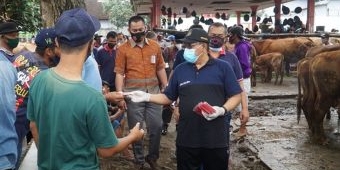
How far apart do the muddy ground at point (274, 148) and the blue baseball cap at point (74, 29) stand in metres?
3.82

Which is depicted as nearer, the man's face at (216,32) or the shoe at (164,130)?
the man's face at (216,32)

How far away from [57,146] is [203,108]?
1657 millimetres

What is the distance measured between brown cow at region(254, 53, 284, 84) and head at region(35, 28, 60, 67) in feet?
41.4

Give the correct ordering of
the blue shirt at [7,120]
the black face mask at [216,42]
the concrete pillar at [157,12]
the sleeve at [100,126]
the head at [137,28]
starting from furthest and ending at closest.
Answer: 1. the concrete pillar at [157,12]
2. the head at [137,28]
3. the black face mask at [216,42]
4. the blue shirt at [7,120]
5. the sleeve at [100,126]

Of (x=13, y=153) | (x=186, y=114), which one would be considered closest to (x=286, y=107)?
(x=186, y=114)

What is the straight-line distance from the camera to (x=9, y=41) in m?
4.31

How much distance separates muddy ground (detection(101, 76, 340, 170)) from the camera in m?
6.23

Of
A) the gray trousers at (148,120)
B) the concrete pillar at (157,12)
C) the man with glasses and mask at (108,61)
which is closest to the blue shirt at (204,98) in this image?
the gray trousers at (148,120)

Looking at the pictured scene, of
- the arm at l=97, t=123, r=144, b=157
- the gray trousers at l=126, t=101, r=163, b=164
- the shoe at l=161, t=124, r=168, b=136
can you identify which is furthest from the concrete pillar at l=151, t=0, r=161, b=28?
the arm at l=97, t=123, r=144, b=157

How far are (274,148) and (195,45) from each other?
365 centimetres

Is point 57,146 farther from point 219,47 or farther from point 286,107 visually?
point 286,107

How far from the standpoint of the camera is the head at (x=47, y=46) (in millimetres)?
3656

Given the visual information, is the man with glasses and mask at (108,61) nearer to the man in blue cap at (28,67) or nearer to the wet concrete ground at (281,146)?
the wet concrete ground at (281,146)

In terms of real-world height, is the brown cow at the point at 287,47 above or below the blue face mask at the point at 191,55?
below
